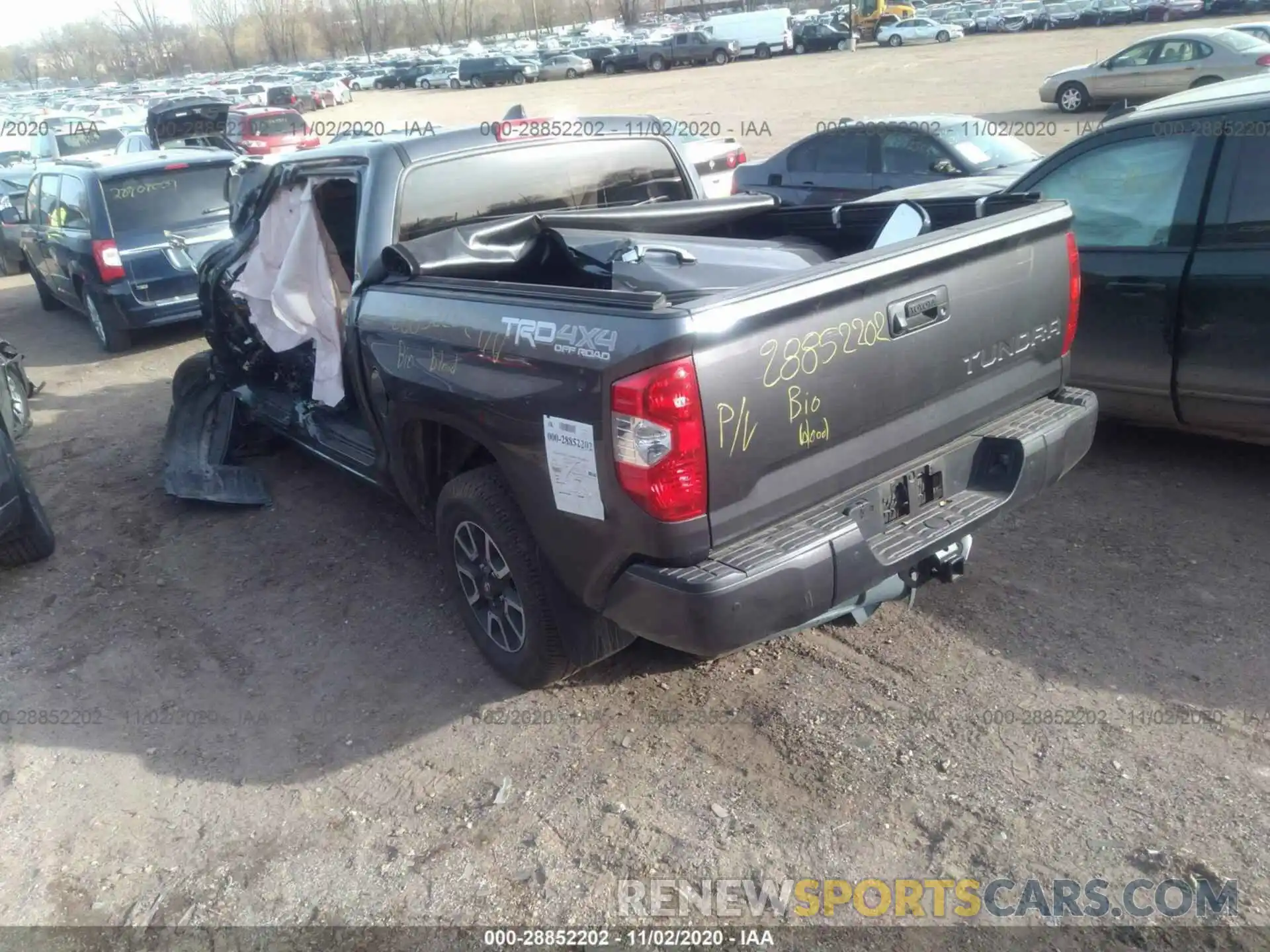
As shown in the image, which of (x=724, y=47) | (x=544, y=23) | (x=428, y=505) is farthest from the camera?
(x=544, y=23)

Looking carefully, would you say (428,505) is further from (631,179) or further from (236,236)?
(236,236)

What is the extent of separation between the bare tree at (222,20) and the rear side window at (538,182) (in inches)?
4059

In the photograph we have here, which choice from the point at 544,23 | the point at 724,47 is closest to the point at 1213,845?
the point at 724,47

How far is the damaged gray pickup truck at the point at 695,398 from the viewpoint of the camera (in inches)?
108

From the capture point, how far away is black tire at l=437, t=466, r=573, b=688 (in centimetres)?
339

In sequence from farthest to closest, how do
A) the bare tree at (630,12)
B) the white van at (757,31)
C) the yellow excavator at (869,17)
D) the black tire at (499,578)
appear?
the bare tree at (630,12)
the yellow excavator at (869,17)
the white van at (757,31)
the black tire at (499,578)

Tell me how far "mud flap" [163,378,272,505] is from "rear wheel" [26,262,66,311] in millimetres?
6718

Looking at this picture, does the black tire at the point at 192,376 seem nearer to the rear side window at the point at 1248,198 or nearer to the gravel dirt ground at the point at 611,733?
the gravel dirt ground at the point at 611,733

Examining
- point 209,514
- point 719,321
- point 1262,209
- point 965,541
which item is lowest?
point 209,514

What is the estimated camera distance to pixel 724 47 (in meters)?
48.1

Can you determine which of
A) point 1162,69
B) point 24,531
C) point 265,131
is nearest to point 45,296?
point 24,531

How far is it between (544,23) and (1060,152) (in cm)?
10456

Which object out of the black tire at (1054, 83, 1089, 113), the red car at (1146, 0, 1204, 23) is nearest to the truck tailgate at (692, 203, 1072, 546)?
Answer: the black tire at (1054, 83, 1089, 113)

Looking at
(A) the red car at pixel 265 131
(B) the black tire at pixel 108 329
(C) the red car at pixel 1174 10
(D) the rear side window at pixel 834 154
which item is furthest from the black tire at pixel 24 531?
(C) the red car at pixel 1174 10
